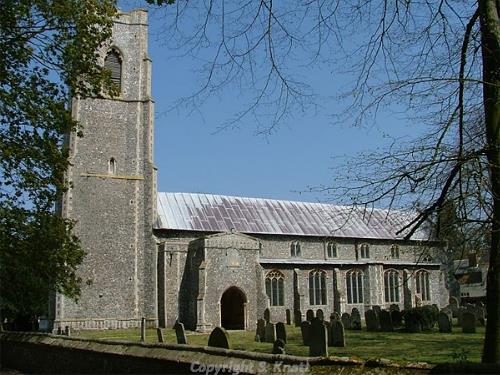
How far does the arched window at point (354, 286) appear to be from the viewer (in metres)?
33.8

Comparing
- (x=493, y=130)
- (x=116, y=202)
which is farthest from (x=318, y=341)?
(x=116, y=202)

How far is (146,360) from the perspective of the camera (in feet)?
24.4

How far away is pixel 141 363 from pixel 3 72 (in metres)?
6.63

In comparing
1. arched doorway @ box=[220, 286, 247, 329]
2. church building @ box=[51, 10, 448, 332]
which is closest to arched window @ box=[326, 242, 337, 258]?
church building @ box=[51, 10, 448, 332]

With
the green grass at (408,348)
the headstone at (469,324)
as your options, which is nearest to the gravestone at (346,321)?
the green grass at (408,348)

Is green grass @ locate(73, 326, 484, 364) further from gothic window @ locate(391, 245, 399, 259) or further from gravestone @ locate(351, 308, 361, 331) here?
gothic window @ locate(391, 245, 399, 259)

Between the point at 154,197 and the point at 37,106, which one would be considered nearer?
the point at 37,106

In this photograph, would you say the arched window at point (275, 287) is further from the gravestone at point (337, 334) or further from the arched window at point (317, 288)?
the gravestone at point (337, 334)

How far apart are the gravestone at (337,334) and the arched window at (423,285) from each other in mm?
22631

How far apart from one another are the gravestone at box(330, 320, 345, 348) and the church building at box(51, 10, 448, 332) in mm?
9889

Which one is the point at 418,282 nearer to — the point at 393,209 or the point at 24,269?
the point at 24,269

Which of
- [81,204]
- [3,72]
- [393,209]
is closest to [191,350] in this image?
[393,209]

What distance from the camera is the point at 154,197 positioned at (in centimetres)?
2861

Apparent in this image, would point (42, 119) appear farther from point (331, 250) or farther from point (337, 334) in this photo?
point (331, 250)
